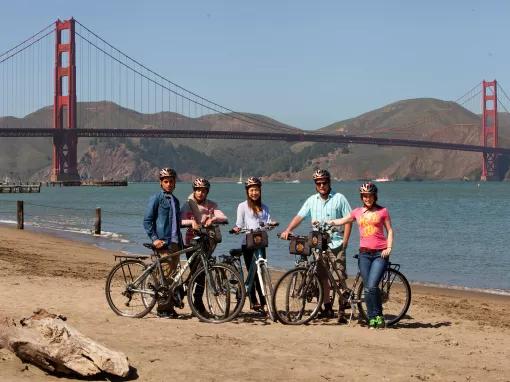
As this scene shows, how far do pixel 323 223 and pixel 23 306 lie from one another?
10.9 feet

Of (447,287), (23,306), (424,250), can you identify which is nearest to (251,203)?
(23,306)

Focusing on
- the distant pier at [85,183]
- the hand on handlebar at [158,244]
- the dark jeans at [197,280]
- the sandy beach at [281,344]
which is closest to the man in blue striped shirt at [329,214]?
the sandy beach at [281,344]

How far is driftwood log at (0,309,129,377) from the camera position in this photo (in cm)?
556

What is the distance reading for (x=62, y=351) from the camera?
557 centimetres

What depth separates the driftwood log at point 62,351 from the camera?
219 inches

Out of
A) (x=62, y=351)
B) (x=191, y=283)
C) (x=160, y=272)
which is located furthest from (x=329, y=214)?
(x=62, y=351)

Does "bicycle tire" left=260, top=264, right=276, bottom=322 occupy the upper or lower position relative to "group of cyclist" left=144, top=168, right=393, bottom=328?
lower

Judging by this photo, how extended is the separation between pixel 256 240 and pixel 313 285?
73 centimetres

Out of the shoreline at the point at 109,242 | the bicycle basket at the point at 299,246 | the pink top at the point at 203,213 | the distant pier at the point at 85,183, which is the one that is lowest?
the shoreline at the point at 109,242

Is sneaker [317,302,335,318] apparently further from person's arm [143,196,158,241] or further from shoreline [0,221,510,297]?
shoreline [0,221,510,297]

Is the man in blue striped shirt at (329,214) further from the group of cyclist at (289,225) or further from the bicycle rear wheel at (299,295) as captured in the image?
the bicycle rear wheel at (299,295)

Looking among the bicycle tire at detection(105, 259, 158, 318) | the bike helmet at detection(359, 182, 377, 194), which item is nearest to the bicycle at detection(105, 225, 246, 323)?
the bicycle tire at detection(105, 259, 158, 318)

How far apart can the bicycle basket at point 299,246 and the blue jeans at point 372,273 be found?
20.3 inches

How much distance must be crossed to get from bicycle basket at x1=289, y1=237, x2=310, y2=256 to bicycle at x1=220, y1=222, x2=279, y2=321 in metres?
0.24
